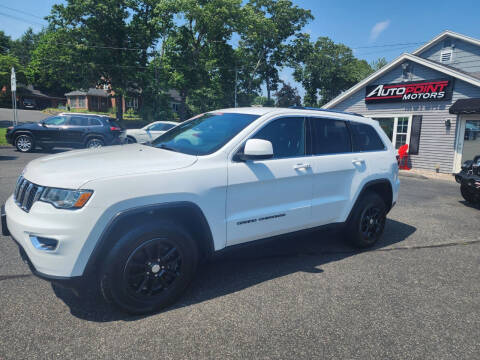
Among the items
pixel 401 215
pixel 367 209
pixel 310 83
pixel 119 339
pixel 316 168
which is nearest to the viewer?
pixel 119 339

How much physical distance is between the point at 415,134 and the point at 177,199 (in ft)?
52.2

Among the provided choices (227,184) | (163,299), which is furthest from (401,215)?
(163,299)

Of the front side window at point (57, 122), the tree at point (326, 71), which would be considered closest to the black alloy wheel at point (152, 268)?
the front side window at point (57, 122)

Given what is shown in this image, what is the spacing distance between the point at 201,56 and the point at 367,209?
35.3 m

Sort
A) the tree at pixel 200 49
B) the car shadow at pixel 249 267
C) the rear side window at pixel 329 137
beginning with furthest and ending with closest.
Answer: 1. the tree at pixel 200 49
2. the rear side window at pixel 329 137
3. the car shadow at pixel 249 267

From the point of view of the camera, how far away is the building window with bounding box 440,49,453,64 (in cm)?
2019

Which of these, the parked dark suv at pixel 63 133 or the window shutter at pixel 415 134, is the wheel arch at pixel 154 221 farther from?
the window shutter at pixel 415 134

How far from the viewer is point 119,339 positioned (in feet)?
8.45

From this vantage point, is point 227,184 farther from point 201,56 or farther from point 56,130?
point 201,56

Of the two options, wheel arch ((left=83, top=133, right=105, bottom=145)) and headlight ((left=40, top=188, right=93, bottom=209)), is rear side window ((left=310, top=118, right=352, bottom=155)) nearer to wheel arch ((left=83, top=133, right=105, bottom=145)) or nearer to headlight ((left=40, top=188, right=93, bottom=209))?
headlight ((left=40, top=188, right=93, bottom=209))

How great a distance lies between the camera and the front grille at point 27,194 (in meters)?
2.66

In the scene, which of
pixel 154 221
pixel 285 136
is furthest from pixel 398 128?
pixel 154 221

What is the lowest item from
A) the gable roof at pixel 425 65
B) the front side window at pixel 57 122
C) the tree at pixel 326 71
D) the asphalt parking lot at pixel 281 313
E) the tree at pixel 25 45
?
the asphalt parking lot at pixel 281 313

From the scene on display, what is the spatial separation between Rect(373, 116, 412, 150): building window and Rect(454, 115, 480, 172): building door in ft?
7.04
